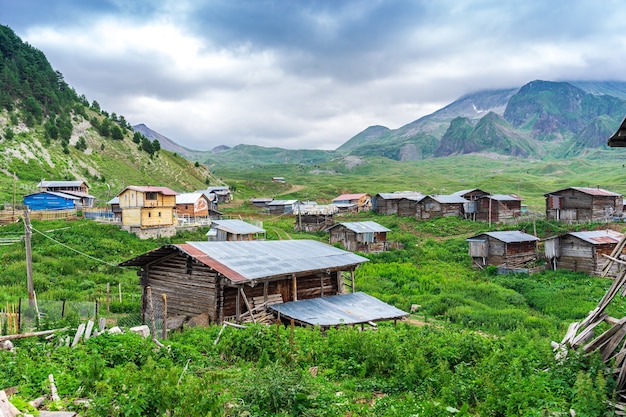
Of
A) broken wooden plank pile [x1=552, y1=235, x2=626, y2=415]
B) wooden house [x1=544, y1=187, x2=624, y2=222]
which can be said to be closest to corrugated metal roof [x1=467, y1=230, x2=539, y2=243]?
wooden house [x1=544, y1=187, x2=624, y2=222]

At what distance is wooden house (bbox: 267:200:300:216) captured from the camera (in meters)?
85.1

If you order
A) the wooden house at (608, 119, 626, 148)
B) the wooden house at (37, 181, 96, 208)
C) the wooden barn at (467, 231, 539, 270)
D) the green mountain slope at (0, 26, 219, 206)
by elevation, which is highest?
the green mountain slope at (0, 26, 219, 206)

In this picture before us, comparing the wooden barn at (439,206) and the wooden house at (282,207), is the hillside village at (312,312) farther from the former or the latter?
the wooden house at (282,207)

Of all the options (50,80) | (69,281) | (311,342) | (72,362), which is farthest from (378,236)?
(50,80)

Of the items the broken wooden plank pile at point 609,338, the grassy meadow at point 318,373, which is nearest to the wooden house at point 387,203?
the grassy meadow at point 318,373

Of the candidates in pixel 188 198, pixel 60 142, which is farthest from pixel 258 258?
pixel 60 142

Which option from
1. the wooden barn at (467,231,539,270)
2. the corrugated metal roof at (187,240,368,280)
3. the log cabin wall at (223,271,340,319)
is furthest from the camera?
the wooden barn at (467,231,539,270)

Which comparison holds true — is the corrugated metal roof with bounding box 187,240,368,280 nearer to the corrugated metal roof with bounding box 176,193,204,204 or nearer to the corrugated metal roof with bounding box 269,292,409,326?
the corrugated metal roof with bounding box 269,292,409,326

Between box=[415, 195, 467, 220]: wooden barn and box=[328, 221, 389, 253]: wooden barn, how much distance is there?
52.7 feet

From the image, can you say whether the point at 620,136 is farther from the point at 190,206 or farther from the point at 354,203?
the point at 354,203

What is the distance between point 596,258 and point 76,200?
2544 inches

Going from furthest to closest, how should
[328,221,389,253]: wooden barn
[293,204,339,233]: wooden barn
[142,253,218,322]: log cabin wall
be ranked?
[293,204,339,233]: wooden barn < [328,221,389,253]: wooden barn < [142,253,218,322]: log cabin wall

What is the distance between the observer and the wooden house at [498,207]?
6506 cm

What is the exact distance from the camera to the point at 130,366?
32.3 ft
